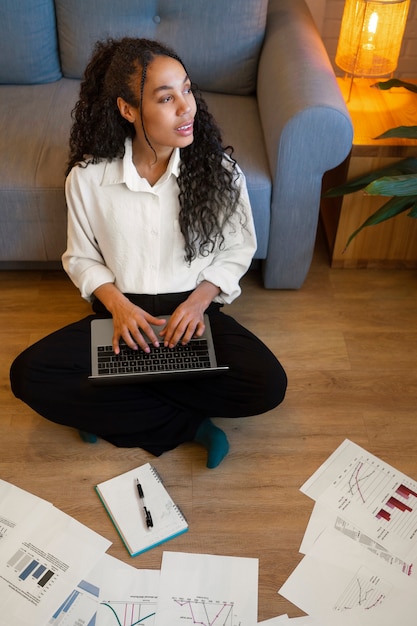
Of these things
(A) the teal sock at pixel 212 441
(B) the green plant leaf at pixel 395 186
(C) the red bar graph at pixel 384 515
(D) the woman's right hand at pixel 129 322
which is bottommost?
(C) the red bar graph at pixel 384 515

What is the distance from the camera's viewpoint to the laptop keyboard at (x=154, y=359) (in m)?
1.53

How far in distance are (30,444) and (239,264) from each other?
72 cm

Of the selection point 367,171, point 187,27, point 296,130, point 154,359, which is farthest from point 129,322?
point 187,27

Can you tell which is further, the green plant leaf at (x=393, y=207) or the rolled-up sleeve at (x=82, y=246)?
the green plant leaf at (x=393, y=207)

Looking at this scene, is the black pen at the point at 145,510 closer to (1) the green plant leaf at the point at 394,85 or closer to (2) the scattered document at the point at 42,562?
(2) the scattered document at the point at 42,562

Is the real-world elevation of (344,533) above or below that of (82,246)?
below

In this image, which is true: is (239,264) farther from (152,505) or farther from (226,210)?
(152,505)

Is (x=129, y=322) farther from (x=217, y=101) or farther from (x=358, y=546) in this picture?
(x=217, y=101)

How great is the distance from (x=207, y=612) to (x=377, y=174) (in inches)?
49.3

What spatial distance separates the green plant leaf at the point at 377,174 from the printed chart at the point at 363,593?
103 centimetres

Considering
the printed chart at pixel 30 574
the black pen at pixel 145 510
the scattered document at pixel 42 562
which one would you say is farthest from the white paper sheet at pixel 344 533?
the printed chart at pixel 30 574

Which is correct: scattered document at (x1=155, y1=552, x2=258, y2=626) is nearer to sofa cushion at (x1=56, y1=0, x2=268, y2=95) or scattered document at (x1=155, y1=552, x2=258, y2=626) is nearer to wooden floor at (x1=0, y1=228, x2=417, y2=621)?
wooden floor at (x1=0, y1=228, x2=417, y2=621)

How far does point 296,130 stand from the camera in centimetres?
169

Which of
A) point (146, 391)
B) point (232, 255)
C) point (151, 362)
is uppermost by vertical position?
point (232, 255)
